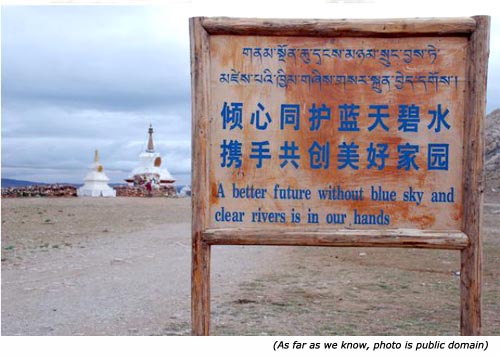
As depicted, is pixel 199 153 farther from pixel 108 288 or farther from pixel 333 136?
pixel 108 288

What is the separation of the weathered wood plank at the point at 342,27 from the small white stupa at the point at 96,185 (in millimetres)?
34236

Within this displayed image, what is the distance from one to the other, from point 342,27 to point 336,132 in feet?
2.66

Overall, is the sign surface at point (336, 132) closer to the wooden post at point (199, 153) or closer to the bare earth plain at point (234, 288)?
the wooden post at point (199, 153)

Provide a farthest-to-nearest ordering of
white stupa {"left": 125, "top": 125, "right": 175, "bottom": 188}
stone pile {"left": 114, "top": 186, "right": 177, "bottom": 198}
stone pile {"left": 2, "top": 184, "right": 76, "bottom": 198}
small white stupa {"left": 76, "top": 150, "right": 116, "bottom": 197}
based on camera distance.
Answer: white stupa {"left": 125, "top": 125, "right": 175, "bottom": 188}, stone pile {"left": 114, "top": 186, "right": 177, "bottom": 198}, small white stupa {"left": 76, "top": 150, "right": 116, "bottom": 197}, stone pile {"left": 2, "top": 184, "right": 76, "bottom": 198}

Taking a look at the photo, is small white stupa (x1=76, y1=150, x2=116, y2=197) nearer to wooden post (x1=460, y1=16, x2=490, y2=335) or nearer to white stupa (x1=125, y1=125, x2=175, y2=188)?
white stupa (x1=125, y1=125, x2=175, y2=188)

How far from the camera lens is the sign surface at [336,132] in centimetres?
443

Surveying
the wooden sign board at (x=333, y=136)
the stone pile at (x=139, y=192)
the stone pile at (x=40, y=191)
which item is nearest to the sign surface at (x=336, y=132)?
the wooden sign board at (x=333, y=136)

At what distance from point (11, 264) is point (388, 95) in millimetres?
7798

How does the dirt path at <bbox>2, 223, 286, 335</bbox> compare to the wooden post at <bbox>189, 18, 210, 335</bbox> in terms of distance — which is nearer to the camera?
the wooden post at <bbox>189, 18, 210, 335</bbox>

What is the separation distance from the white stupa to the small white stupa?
3848 millimetres

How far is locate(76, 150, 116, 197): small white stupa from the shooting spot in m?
37.6

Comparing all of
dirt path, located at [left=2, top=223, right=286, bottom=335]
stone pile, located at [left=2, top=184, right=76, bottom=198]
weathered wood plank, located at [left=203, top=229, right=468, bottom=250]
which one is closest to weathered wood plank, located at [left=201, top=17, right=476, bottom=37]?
weathered wood plank, located at [left=203, top=229, right=468, bottom=250]

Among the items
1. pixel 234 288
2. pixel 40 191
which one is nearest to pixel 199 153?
pixel 234 288

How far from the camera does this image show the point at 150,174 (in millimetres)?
42781
